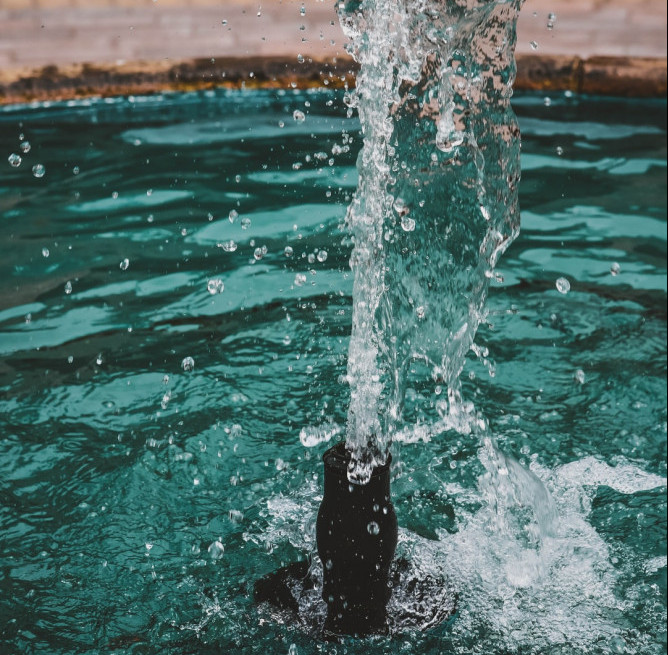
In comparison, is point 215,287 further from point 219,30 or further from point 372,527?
point 219,30

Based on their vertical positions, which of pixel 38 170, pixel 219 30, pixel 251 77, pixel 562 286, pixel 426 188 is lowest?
pixel 562 286

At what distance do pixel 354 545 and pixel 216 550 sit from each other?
0.77 metres

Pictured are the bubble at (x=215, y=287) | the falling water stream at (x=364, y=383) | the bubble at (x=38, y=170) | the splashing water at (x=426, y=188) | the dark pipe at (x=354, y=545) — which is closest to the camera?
the dark pipe at (x=354, y=545)

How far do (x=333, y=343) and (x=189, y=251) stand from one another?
1.32 m

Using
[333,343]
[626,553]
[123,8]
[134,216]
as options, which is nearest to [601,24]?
[123,8]

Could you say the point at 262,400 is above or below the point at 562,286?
below

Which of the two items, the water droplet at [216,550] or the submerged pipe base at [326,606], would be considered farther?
the water droplet at [216,550]

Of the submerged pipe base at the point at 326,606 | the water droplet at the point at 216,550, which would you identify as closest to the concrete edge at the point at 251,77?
the water droplet at the point at 216,550

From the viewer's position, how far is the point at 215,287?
16.4ft

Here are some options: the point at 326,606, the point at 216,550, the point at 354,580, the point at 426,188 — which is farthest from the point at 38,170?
the point at 354,580

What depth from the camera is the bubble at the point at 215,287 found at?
498 cm

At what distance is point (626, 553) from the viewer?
3.07m

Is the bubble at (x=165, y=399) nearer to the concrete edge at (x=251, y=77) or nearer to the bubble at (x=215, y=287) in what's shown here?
the bubble at (x=215, y=287)

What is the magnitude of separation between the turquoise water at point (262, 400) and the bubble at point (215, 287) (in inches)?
0.9
